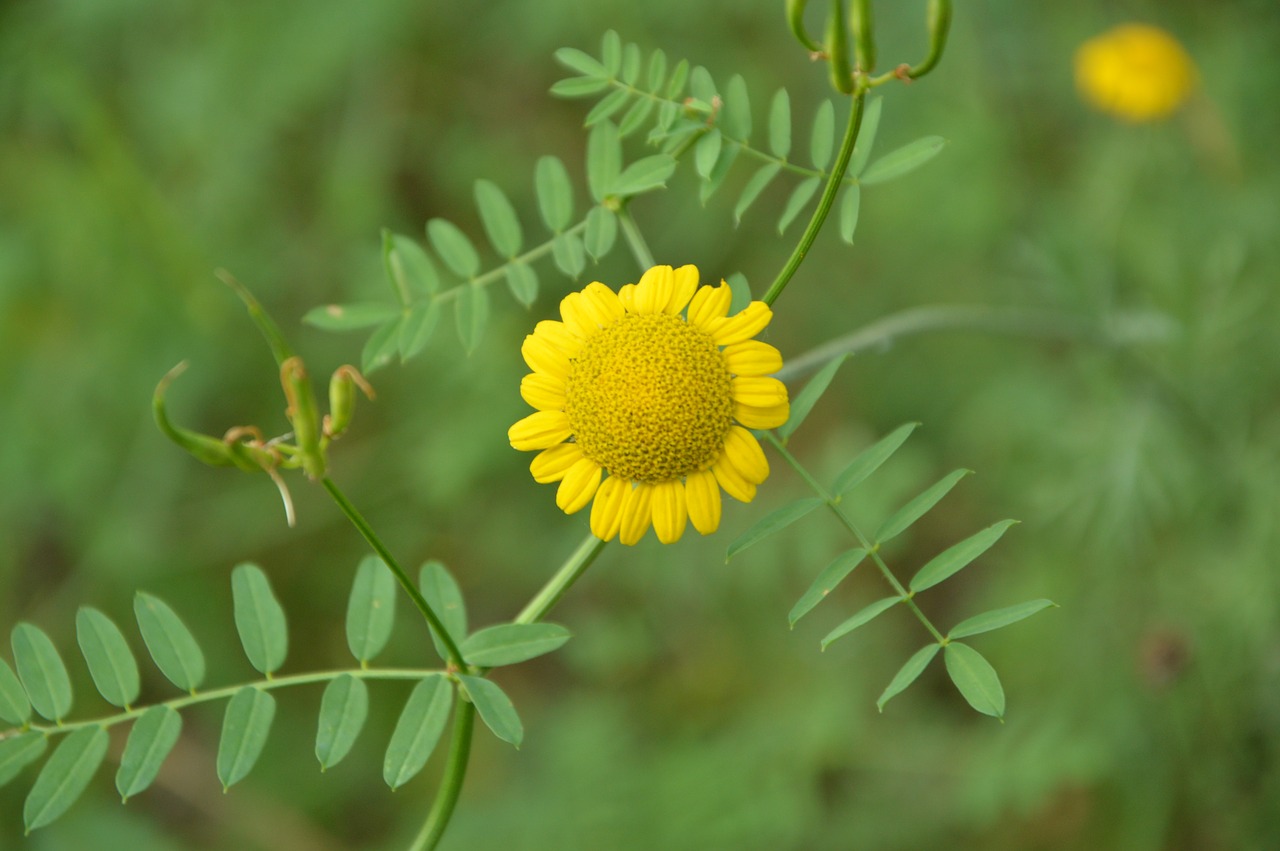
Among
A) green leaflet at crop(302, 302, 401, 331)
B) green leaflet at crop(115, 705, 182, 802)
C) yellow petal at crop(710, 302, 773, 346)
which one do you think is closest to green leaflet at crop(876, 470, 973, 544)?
yellow petal at crop(710, 302, 773, 346)

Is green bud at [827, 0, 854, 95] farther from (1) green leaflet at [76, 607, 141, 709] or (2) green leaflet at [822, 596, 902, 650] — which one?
(1) green leaflet at [76, 607, 141, 709]

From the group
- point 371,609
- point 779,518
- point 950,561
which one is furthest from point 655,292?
point 371,609

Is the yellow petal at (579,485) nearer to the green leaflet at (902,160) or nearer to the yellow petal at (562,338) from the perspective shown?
the yellow petal at (562,338)

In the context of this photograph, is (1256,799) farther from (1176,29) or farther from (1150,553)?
(1176,29)

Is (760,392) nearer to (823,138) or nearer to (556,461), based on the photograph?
(556,461)

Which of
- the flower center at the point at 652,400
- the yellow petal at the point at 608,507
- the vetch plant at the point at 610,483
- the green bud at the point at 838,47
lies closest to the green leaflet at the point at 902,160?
the vetch plant at the point at 610,483

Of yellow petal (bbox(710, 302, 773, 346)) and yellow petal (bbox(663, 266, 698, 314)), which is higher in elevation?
yellow petal (bbox(663, 266, 698, 314))
